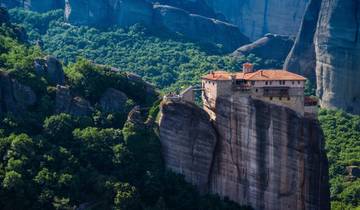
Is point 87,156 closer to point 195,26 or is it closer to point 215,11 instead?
point 195,26

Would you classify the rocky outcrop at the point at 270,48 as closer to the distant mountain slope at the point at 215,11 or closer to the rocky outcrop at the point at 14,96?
the distant mountain slope at the point at 215,11

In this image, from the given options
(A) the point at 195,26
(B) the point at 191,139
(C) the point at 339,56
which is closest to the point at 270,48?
(A) the point at 195,26

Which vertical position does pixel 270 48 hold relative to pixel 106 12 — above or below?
below

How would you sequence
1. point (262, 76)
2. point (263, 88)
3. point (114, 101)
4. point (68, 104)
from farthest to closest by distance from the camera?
point (114, 101)
point (68, 104)
point (262, 76)
point (263, 88)

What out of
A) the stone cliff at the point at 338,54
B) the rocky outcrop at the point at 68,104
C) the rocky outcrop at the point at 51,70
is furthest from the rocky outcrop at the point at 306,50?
the rocky outcrop at the point at 68,104

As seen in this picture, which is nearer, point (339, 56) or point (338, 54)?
point (339, 56)

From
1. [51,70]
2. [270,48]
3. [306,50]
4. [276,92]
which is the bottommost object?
[270,48]

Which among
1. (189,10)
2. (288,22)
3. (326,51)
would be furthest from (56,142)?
(288,22)
